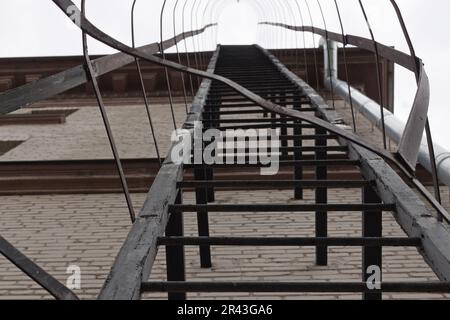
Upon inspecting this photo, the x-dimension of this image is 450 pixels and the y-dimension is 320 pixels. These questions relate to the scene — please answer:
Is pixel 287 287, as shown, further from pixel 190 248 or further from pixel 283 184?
pixel 190 248

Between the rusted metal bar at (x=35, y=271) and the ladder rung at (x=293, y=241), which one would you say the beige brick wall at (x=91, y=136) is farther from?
the rusted metal bar at (x=35, y=271)

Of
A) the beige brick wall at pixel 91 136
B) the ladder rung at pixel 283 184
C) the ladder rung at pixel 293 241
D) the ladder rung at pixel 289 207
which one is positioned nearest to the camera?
the ladder rung at pixel 293 241

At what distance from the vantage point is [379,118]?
10039mm

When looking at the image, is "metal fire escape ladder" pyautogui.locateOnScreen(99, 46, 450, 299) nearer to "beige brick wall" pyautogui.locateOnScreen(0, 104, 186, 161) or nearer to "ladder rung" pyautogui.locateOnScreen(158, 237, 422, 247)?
"ladder rung" pyautogui.locateOnScreen(158, 237, 422, 247)

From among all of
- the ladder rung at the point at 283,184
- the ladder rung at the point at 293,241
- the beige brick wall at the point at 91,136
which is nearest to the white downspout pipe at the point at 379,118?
the ladder rung at the point at 283,184

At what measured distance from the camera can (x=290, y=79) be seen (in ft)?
25.8

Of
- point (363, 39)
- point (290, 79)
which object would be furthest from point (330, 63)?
point (363, 39)

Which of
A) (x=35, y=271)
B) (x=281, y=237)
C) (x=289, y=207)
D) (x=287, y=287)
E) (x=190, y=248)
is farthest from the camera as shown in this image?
(x=190, y=248)

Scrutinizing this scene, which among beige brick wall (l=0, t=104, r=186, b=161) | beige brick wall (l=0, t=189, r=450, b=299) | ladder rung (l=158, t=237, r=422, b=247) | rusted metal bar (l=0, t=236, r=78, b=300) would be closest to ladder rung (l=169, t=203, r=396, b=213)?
ladder rung (l=158, t=237, r=422, b=247)

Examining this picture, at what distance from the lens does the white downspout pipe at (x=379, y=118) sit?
6744mm

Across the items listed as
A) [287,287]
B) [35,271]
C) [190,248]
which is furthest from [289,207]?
[190,248]

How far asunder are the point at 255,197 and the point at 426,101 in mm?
5285

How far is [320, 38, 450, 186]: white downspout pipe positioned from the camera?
6.74m

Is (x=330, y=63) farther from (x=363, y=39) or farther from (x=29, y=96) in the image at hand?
(x=29, y=96)
